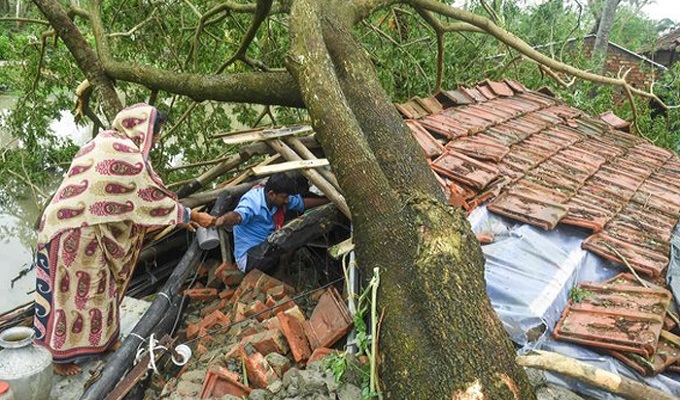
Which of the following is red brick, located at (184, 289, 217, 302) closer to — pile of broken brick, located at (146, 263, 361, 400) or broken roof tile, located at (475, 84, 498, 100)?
pile of broken brick, located at (146, 263, 361, 400)

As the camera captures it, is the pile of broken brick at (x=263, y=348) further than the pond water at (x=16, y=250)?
No

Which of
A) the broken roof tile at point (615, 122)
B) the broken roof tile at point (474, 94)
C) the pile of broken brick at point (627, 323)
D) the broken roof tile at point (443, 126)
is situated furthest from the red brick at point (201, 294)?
the broken roof tile at point (615, 122)

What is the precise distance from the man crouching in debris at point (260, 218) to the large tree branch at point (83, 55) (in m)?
1.34

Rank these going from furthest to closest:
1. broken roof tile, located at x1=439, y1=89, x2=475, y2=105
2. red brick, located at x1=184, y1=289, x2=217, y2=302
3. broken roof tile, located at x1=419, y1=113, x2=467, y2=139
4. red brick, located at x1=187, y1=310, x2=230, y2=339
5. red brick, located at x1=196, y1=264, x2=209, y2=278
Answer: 1. broken roof tile, located at x1=439, y1=89, x2=475, y2=105
2. broken roof tile, located at x1=419, y1=113, x2=467, y2=139
3. red brick, located at x1=196, y1=264, x2=209, y2=278
4. red brick, located at x1=184, y1=289, x2=217, y2=302
5. red brick, located at x1=187, y1=310, x2=230, y2=339

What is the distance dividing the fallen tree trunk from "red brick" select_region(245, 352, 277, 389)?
119cm

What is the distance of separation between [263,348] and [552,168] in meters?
2.84

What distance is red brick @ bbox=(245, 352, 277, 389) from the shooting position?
2.57 m

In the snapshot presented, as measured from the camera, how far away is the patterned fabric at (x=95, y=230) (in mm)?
3156

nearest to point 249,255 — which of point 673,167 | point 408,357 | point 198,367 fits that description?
point 198,367

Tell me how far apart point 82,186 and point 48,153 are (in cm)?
459

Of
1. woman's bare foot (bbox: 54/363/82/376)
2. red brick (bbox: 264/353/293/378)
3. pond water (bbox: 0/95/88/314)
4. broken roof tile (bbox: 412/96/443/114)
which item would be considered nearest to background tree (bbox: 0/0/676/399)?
broken roof tile (bbox: 412/96/443/114)

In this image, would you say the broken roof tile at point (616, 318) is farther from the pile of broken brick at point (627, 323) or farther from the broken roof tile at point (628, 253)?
the broken roof tile at point (628, 253)

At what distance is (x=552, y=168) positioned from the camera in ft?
14.3

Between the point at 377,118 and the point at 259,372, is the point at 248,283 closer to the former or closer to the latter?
the point at 259,372
